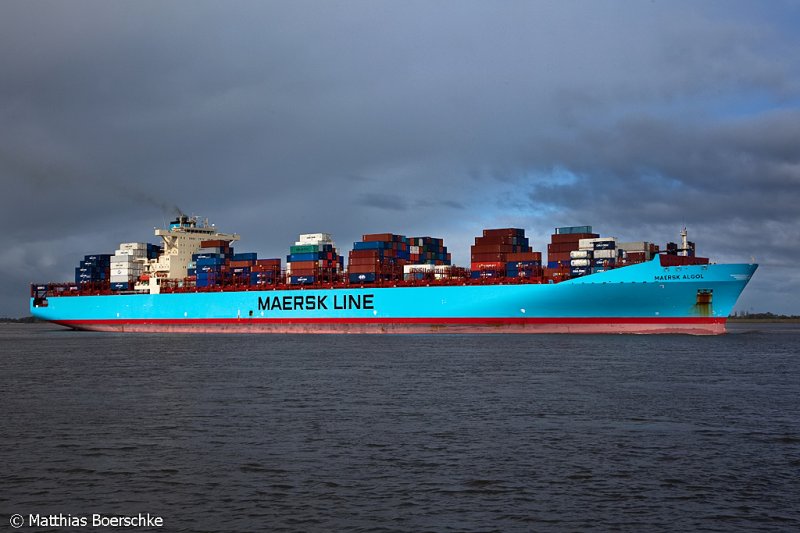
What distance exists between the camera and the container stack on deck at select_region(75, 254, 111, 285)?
8706 centimetres

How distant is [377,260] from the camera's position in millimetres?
67750

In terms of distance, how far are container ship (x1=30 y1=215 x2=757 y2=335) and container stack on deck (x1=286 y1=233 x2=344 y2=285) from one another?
133mm

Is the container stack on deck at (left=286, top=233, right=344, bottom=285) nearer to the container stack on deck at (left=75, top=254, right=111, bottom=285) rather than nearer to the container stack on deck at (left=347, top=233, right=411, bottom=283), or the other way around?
the container stack on deck at (left=347, top=233, right=411, bottom=283)

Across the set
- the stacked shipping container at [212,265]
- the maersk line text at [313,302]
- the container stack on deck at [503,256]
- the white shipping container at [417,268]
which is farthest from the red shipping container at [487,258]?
the stacked shipping container at [212,265]

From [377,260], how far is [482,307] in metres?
11.9

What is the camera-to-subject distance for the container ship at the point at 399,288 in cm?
5512

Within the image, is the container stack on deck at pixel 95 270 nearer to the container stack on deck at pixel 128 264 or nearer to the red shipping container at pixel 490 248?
the container stack on deck at pixel 128 264

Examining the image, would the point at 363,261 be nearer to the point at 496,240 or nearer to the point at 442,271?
the point at 442,271

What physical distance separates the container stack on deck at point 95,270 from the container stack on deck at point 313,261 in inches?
1019

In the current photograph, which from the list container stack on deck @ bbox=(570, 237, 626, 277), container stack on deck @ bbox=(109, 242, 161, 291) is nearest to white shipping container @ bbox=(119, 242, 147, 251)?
container stack on deck @ bbox=(109, 242, 161, 291)

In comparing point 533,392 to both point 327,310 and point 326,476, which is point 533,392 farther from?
point 327,310

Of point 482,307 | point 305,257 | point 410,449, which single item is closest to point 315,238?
point 305,257

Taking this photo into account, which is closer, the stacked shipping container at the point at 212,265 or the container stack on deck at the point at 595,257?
the container stack on deck at the point at 595,257

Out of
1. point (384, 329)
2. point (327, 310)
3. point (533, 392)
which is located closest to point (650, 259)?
point (384, 329)
